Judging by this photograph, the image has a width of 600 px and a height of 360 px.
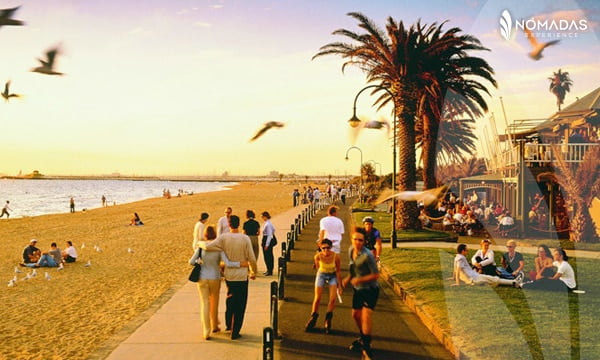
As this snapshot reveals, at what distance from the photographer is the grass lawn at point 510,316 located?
7008mm

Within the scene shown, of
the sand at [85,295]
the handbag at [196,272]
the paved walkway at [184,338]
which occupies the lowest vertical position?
the sand at [85,295]

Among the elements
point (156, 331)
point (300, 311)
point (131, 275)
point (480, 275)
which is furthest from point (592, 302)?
point (131, 275)

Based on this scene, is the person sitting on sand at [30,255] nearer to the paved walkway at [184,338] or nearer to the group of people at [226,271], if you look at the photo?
the paved walkway at [184,338]

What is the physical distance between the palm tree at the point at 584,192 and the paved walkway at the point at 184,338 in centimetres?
1495

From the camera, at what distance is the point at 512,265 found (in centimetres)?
1163

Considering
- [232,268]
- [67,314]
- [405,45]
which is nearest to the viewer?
[232,268]

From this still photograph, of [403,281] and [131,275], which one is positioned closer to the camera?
[403,281]

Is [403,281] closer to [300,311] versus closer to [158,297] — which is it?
[300,311]

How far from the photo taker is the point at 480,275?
37.0ft

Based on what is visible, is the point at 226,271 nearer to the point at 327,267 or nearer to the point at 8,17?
the point at 327,267

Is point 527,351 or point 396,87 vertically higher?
point 396,87

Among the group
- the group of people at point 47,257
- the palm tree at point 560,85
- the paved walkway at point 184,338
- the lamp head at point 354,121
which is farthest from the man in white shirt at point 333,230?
the palm tree at point 560,85

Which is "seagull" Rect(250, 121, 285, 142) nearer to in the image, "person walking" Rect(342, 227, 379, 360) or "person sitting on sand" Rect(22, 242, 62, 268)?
"person walking" Rect(342, 227, 379, 360)

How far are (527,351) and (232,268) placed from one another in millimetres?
4366
